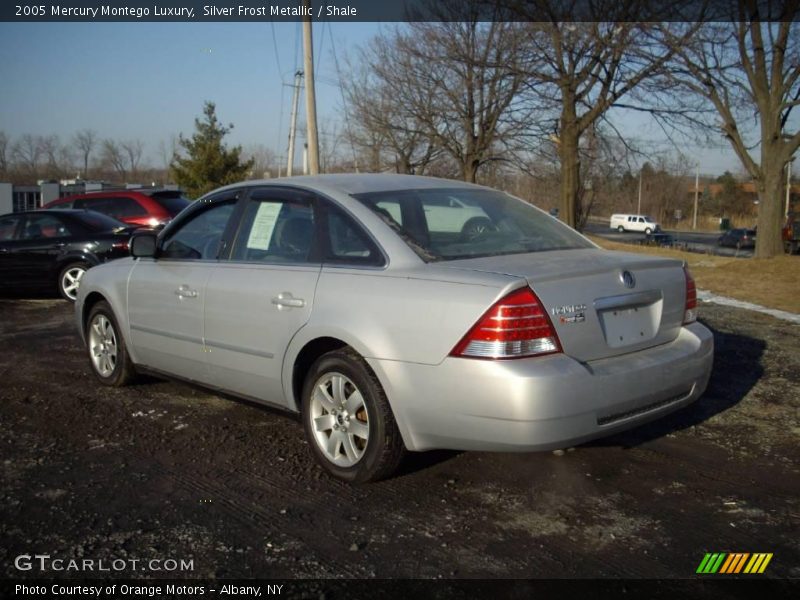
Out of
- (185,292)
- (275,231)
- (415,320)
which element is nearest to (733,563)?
(415,320)

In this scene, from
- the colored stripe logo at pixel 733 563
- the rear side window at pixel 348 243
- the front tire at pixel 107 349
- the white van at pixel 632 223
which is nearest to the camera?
the colored stripe logo at pixel 733 563

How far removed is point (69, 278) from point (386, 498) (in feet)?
29.2

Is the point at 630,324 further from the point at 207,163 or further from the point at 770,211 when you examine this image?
the point at 207,163

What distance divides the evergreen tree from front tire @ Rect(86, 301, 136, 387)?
2985 cm

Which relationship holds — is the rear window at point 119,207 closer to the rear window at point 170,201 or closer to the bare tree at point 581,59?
the rear window at point 170,201

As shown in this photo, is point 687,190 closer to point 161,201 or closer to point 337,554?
point 161,201

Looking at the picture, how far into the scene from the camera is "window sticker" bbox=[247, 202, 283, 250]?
4637 mm

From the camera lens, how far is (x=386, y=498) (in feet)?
12.4

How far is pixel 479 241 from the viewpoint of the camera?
4211 millimetres

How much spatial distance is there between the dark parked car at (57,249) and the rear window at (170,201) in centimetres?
244

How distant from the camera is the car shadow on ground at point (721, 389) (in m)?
4.70

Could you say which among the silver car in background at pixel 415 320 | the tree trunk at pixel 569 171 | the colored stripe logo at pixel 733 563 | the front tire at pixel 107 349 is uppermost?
the tree trunk at pixel 569 171

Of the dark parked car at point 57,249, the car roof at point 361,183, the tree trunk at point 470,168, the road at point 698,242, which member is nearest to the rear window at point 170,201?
the dark parked car at point 57,249

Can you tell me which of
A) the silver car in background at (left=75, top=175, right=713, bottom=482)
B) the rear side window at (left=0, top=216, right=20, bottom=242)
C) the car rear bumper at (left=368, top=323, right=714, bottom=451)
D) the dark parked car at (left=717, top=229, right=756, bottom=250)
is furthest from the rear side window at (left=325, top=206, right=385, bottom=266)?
the dark parked car at (left=717, top=229, right=756, bottom=250)
